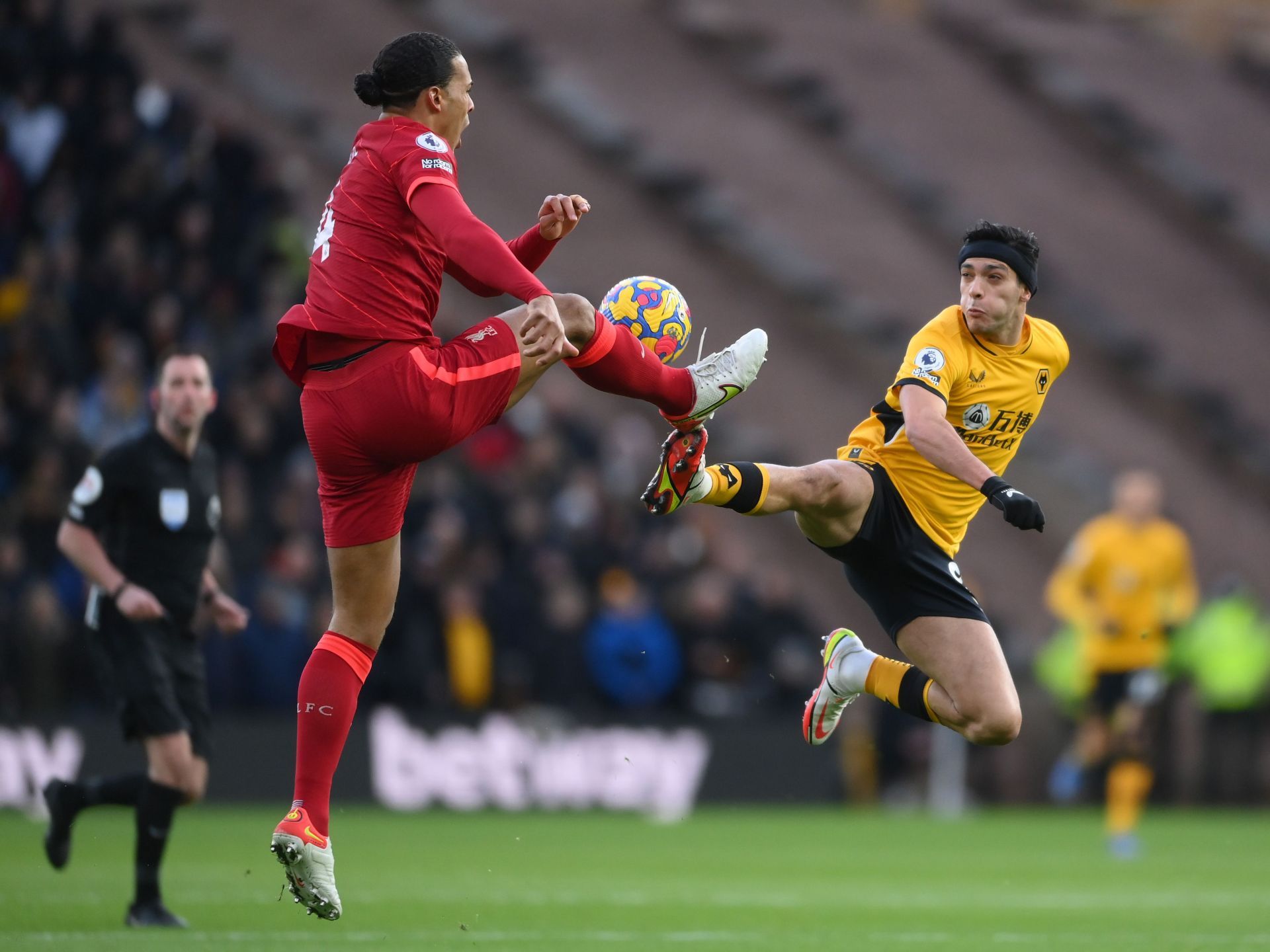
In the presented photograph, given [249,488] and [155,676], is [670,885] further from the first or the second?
[249,488]

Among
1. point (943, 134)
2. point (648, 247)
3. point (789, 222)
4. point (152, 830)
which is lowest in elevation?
point (152, 830)

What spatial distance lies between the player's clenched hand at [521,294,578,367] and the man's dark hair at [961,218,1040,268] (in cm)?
223

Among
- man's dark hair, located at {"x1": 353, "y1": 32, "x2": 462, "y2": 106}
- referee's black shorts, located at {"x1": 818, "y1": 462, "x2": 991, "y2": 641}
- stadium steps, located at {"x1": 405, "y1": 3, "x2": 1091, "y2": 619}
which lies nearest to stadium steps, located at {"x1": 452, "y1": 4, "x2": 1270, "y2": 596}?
stadium steps, located at {"x1": 405, "y1": 3, "x2": 1091, "y2": 619}

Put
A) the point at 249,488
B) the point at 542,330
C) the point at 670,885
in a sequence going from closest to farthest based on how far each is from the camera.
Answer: the point at 542,330, the point at 670,885, the point at 249,488

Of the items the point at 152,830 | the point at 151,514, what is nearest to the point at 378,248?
the point at 151,514

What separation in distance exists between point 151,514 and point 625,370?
296 cm

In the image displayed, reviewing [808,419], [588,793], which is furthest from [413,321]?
[808,419]

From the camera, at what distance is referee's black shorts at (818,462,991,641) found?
824 cm

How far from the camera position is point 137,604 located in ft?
28.3

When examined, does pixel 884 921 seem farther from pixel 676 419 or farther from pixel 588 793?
pixel 588 793

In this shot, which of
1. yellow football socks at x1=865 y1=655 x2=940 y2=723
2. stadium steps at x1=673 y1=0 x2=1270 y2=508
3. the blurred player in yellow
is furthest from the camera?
stadium steps at x1=673 y1=0 x2=1270 y2=508

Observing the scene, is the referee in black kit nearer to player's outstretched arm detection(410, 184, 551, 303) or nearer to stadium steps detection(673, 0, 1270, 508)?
player's outstretched arm detection(410, 184, 551, 303)

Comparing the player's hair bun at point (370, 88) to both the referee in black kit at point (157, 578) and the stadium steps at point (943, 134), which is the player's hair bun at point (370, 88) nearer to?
the referee in black kit at point (157, 578)

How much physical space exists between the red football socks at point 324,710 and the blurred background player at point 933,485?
4.71ft
